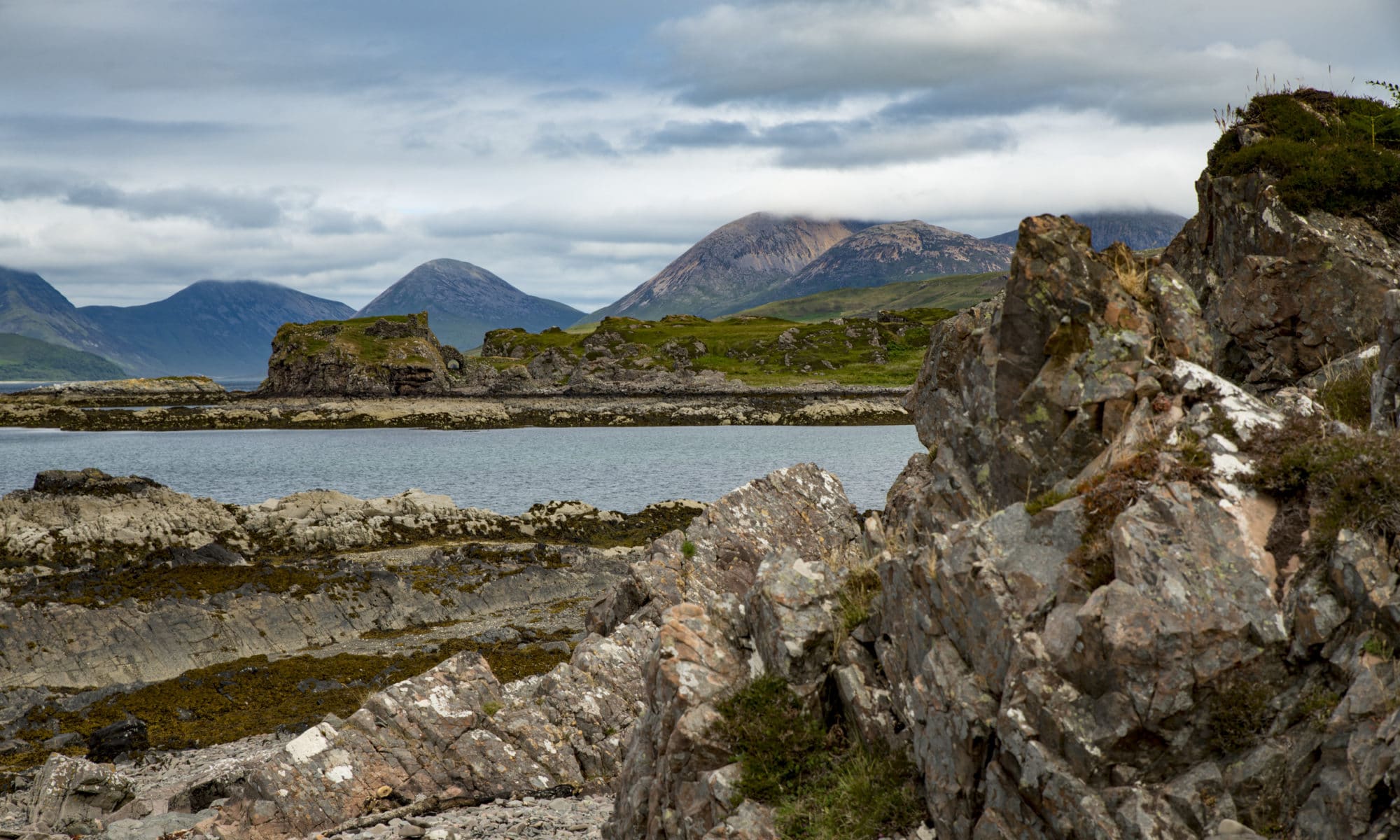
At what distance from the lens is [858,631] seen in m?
13.0

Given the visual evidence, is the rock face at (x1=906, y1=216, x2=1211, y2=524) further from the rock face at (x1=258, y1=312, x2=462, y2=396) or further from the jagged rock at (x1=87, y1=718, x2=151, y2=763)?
the rock face at (x1=258, y1=312, x2=462, y2=396)

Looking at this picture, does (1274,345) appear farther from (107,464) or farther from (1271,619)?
(107,464)

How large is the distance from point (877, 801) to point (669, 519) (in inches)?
1751

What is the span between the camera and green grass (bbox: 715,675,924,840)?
11.2m

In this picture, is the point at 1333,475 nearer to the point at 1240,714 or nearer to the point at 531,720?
the point at 1240,714

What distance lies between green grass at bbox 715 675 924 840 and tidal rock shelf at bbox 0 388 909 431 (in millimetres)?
123856

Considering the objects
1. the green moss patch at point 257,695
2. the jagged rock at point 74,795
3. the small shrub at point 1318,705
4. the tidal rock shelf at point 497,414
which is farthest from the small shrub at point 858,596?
the tidal rock shelf at point 497,414

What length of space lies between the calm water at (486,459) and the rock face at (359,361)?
1376 inches

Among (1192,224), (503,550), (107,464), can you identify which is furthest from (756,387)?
(1192,224)

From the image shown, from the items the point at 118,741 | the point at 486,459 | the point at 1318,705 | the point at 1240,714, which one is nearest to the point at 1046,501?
the point at 1240,714

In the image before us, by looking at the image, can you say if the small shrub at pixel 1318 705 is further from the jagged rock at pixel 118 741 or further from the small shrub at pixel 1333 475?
the jagged rock at pixel 118 741

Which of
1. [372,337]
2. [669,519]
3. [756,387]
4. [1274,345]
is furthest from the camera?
[372,337]

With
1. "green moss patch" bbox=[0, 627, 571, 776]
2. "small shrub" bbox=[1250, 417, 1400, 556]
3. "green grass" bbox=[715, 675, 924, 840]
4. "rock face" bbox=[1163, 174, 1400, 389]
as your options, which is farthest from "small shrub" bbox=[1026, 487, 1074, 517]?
"green moss patch" bbox=[0, 627, 571, 776]

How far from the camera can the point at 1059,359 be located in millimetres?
13867
